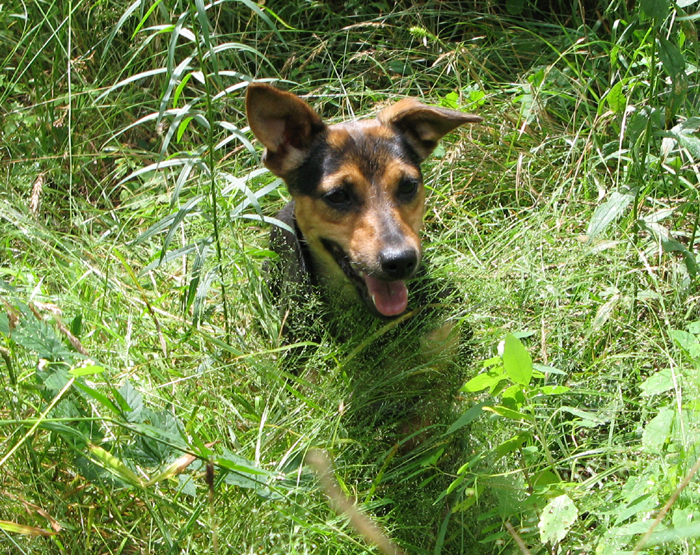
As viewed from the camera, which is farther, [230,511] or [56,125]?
[56,125]

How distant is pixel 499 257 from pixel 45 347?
220 cm

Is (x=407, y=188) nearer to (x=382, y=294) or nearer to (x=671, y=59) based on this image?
(x=382, y=294)

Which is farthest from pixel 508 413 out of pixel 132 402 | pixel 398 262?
pixel 132 402

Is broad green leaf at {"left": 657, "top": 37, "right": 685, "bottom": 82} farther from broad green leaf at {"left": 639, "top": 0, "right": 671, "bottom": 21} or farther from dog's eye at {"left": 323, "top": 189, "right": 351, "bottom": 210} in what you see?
dog's eye at {"left": 323, "top": 189, "right": 351, "bottom": 210}

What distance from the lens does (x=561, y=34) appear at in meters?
4.79

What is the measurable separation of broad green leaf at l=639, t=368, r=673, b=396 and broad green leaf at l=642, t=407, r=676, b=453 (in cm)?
10

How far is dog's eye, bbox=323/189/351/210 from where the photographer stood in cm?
329

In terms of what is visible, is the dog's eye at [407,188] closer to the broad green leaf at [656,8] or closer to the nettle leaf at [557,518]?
the broad green leaf at [656,8]

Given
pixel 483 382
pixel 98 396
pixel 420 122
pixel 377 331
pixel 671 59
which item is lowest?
pixel 377 331

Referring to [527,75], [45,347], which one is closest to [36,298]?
[45,347]

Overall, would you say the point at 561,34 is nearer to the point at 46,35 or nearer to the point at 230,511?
the point at 46,35

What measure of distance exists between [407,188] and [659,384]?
137 centimetres

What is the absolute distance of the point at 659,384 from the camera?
8.32 feet

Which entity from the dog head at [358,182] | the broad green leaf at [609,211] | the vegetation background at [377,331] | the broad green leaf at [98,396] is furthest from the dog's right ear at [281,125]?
the broad green leaf at [98,396]
